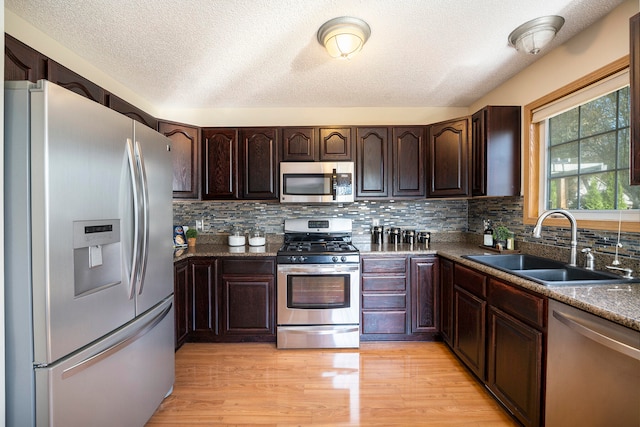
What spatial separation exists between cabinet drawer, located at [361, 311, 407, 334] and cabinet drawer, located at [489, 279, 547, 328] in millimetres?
937

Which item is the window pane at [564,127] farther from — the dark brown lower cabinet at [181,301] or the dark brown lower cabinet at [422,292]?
the dark brown lower cabinet at [181,301]

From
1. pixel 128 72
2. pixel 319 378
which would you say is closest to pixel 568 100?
pixel 319 378

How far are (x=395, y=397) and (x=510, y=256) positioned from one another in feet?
4.54

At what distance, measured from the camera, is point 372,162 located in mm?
2805

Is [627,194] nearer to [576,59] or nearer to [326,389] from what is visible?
[576,59]

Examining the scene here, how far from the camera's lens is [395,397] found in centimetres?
184

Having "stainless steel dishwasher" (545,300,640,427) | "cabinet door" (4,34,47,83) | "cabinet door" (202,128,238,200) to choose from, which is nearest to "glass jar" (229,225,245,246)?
"cabinet door" (202,128,238,200)

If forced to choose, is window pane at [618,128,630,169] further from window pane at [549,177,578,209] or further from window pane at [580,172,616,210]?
window pane at [549,177,578,209]

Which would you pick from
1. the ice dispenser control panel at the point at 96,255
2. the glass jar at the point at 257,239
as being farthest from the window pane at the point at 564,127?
the ice dispenser control panel at the point at 96,255

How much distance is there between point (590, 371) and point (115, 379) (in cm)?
209

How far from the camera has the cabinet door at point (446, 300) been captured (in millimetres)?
2326

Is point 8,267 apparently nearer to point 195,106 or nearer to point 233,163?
point 233,163

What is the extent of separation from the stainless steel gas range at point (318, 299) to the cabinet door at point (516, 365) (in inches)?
42.1

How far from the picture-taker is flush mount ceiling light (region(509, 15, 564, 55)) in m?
1.64
